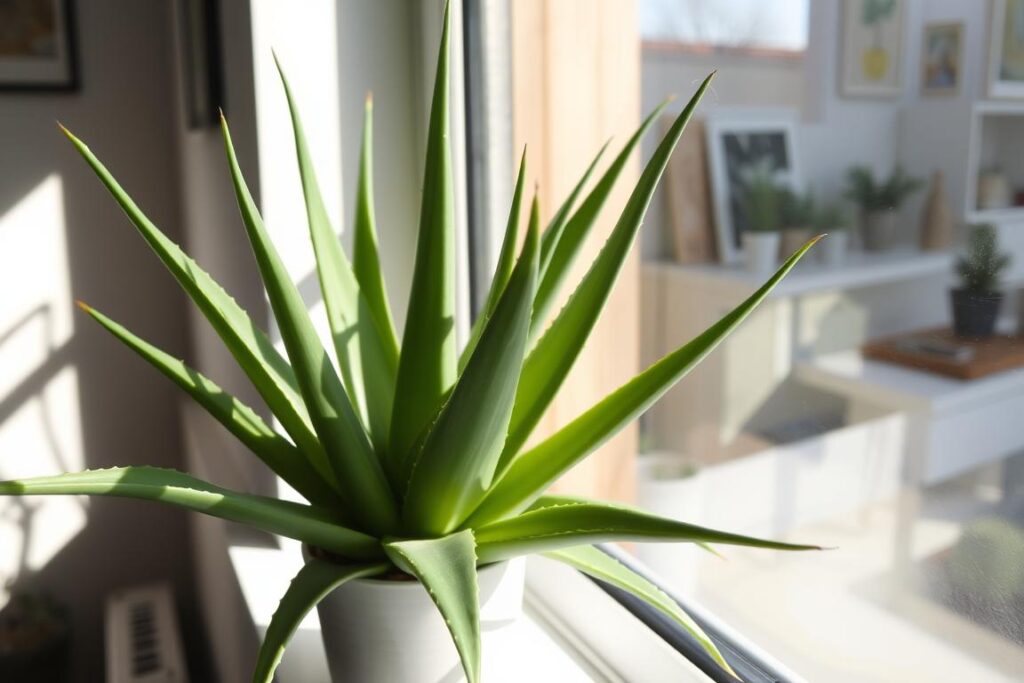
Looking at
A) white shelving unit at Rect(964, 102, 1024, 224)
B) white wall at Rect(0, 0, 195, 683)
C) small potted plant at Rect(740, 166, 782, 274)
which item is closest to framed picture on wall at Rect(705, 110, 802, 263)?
small potted plant at Rect(740, 166, 782, 274)

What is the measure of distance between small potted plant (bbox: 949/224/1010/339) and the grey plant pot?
78mm

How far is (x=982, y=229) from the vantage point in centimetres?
58

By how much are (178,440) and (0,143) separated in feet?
2.95

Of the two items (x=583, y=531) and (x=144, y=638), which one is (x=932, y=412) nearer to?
(x=583, y=531)

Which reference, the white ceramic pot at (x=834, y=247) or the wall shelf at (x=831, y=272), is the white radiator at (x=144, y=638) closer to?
the wall shelf at (x=831, y=272)

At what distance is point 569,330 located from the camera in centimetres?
64

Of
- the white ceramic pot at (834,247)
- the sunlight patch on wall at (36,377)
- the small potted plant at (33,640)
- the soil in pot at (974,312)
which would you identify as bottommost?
the small potted plant at (33,640)

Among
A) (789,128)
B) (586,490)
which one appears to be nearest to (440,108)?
(789,128)

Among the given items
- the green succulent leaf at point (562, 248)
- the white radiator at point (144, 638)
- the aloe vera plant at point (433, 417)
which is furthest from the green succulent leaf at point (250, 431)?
the white radiator at point (144, 638)

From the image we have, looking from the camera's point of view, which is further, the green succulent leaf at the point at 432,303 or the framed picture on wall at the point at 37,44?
the framed picture on wall at the point at 37,44

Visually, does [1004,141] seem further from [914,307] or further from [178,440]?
[178,440]

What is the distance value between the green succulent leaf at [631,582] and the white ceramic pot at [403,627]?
0.05 meters

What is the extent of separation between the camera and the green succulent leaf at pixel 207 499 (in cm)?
54

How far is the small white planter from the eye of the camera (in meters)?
1.09
